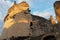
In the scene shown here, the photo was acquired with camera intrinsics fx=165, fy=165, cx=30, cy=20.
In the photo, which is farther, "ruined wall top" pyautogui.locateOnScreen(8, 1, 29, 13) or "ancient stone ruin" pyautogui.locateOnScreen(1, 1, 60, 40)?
"ruined wall top" pyautogui.locateOnScreen(8, 1, 29, 13)

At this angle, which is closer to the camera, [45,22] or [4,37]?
[45,22]

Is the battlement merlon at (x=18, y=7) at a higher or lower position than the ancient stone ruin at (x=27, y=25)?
higher

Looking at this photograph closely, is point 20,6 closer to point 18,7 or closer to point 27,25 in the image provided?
point 18,7

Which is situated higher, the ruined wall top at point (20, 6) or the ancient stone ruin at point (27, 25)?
the ruined wall top at point (20, 6)

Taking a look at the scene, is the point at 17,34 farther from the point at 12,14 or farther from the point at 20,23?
the point at 12,14

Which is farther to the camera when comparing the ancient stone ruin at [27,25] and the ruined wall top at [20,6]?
the ruined wall top at [20,6]

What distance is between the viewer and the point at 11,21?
87.2 feet

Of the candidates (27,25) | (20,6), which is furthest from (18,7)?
(27,25)

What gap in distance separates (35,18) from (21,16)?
2.30 meters

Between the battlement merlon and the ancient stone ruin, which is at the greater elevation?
the battlement merlon

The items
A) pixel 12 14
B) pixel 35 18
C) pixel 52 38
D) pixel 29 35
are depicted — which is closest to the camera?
pixel 52 38

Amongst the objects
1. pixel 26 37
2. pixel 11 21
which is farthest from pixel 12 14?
pixel 26 37

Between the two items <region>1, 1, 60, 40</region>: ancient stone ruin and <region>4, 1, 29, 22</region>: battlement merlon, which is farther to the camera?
<region>4, 1, 29, 22</region>: battlement merlon

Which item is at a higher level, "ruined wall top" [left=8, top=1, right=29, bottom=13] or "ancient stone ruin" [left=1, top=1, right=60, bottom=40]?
"ruined wall top" [left=8, top=1, right=29, bottom=13]
